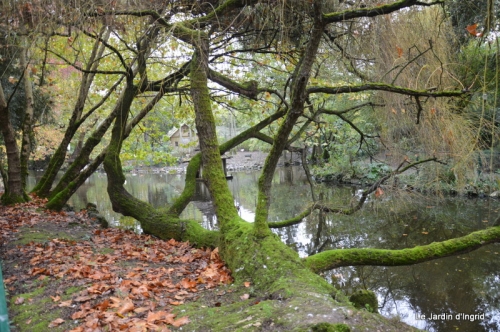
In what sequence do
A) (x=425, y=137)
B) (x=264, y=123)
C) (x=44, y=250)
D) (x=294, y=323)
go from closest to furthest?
(x=294, y=323) < (x=44, y=250) < (x=425, y=137) < (x=264, y=123)

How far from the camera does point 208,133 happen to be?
14.4 ft

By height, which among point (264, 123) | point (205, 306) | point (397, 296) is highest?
point (264, 123)

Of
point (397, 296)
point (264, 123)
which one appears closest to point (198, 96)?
point (264, 123)

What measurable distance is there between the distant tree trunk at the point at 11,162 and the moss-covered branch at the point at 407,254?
5.86 m

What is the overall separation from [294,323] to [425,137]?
12.7 ft

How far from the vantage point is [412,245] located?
754 centimetres

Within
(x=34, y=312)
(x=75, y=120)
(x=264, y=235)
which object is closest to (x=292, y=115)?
(x=264, y=235)

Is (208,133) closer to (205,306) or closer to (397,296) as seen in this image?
(205,306)

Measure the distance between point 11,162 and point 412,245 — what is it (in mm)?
8253

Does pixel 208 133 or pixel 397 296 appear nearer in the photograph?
pixel 208 133

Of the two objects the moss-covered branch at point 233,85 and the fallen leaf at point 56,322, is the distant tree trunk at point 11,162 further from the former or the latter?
the fallen leaf at point 56,322

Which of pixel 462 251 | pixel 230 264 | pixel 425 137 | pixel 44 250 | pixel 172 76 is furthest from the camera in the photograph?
pixel 172 76

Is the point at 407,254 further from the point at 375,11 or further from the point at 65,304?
the point at 65,304

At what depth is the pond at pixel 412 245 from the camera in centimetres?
501
